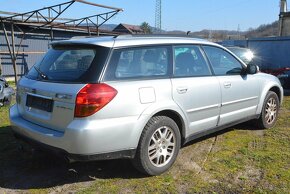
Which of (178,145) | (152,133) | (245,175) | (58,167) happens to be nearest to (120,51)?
(152,133)

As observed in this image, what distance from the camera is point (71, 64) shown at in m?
4.08

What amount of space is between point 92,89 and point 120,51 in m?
0.60

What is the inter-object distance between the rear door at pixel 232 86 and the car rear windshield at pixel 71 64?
1847mm

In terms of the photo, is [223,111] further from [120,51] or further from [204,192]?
[120,51]

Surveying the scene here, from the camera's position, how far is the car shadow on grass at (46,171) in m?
4.07

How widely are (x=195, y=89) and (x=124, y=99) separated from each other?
1.22 m

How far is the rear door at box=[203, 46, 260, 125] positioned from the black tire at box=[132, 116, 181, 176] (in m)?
1.12

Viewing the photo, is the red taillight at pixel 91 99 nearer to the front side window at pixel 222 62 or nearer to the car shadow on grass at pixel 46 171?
the car shadow on grass at pixel 46 171

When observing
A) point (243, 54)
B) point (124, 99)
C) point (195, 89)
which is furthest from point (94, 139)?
point (243, 54)

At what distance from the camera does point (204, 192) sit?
12.5ft

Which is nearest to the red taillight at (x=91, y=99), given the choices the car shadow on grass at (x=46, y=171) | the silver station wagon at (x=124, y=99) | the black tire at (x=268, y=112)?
the silver station wagon at (x=124, y=99)

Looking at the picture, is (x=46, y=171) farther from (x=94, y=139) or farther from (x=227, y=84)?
(x=227, y=84)

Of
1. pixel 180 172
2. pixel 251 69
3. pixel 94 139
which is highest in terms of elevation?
pixel 251 69

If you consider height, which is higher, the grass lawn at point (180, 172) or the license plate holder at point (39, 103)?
the license plate holder at point (39, 103)
